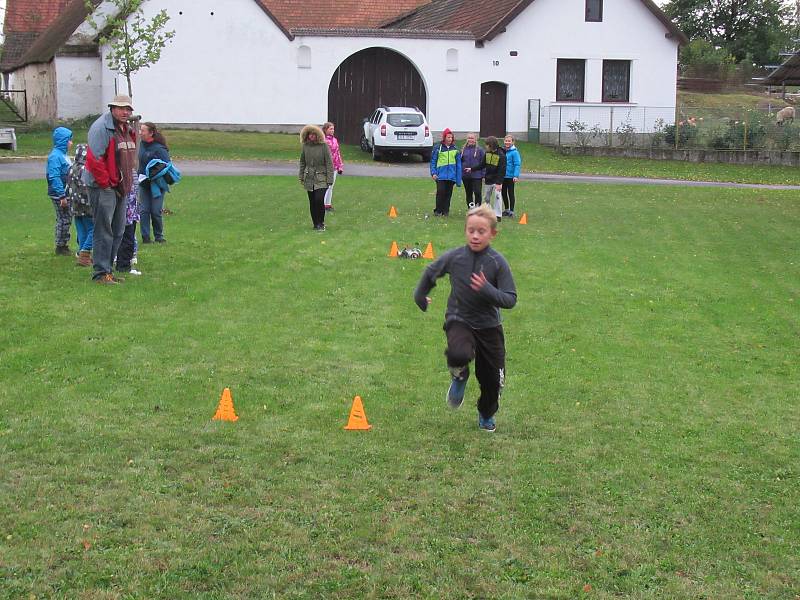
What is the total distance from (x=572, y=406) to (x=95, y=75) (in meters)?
39.6

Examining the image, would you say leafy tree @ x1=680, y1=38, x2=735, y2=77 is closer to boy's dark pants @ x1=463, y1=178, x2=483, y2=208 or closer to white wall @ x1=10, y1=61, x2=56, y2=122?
white wall @ x1=10, y1=61, x2=56, y2=122

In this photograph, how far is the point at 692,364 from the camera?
9594mm

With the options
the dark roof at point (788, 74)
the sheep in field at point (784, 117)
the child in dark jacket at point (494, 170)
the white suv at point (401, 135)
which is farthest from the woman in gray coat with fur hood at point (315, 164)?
the sheep in field at point (784, 117)

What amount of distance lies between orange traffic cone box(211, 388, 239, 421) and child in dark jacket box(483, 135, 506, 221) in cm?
1287

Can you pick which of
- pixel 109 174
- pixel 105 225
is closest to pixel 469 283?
pixel 109 174

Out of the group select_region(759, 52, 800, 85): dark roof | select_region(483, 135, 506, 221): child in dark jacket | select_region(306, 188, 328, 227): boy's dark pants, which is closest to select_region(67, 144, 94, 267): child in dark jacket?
select_region(306, 188, 328, 227): boy's dark pants

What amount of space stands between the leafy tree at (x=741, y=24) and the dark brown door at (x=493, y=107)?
108ft

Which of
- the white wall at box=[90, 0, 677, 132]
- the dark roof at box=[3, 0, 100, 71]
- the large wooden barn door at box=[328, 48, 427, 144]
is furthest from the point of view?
the dark roof at box=[3, 0, 100, 71]

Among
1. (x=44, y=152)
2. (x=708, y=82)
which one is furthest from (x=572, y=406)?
(x=708, y=82)

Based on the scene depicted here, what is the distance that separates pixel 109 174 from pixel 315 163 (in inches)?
229

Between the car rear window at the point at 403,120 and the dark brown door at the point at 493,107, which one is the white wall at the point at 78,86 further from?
the dark brown door at the point at 493,107

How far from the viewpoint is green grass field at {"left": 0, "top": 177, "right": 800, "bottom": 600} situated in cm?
505

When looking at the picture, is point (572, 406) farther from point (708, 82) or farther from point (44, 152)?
point (708, 82)

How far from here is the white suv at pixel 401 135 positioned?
3578 cm
